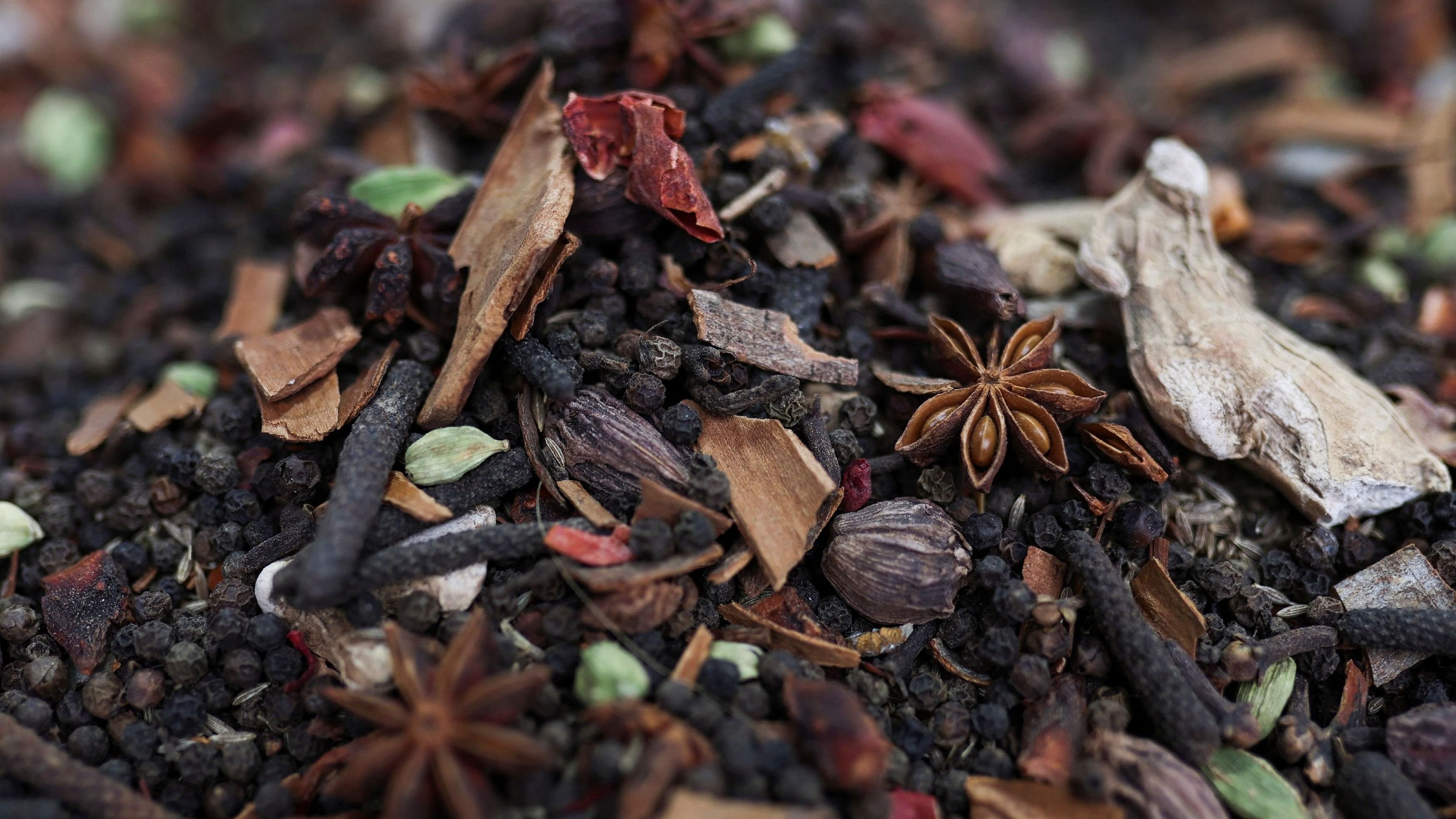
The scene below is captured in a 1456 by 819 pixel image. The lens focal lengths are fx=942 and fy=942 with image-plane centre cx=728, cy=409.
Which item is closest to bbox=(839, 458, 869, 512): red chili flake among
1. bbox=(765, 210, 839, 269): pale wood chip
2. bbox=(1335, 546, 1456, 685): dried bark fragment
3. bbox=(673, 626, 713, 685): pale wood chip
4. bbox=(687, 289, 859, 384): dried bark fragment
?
bbox=(687, 289, 859, 384): dried bark fragment

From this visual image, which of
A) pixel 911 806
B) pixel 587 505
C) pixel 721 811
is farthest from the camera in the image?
pixel 587 505

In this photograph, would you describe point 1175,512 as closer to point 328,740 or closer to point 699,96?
point 699,96

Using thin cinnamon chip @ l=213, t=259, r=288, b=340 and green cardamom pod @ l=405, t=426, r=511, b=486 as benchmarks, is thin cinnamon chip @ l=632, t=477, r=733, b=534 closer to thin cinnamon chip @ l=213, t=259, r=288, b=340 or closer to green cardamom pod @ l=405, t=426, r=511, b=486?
green cardamom pod @ l=405, t=426, r=511, b=486

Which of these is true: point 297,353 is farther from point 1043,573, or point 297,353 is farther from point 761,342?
point 1043,573

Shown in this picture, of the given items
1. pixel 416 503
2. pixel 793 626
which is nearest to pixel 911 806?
pixel 793 626

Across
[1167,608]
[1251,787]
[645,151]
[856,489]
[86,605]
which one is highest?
[645,151]

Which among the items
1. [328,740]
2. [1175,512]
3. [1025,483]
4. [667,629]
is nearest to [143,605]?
[328,740]
